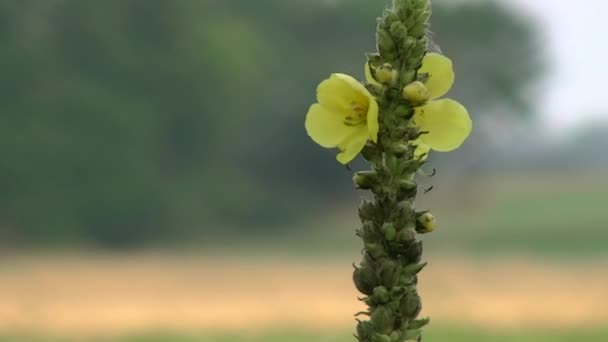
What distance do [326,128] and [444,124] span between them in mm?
171

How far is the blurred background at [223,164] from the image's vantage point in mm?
49750

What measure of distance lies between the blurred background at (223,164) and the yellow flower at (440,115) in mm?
34555

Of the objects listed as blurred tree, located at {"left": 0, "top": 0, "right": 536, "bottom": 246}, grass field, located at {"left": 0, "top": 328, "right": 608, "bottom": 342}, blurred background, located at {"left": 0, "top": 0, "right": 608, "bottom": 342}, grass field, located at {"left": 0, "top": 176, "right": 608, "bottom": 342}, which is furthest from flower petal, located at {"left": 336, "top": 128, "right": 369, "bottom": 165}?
blurred tree, located at {"left": 0, "top": 0, "right": 536, "bottom": 246}

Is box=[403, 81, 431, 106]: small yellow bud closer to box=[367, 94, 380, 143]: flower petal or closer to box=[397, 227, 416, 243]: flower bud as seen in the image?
box=[367, 94, 380, 143]: flower petal

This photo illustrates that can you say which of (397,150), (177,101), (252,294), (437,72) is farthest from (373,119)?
(177,101)

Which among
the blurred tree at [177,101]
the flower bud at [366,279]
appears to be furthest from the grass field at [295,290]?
the flower bud at [366,279]

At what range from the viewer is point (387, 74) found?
168 cm

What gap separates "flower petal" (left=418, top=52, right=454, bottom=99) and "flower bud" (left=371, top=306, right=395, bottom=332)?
30cm

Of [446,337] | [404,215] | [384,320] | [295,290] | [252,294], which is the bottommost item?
[384,320]

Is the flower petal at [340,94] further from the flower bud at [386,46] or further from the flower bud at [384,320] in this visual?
the flower bud at [384,320]

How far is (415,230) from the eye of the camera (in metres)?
1.68

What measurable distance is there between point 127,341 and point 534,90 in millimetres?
71119

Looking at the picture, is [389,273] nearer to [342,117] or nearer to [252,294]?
[342,117]

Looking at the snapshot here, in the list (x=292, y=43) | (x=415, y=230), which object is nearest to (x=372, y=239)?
(x=415, y=230)
